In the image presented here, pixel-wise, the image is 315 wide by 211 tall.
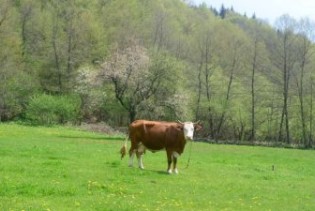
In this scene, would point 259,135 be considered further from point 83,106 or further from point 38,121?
point 38,121

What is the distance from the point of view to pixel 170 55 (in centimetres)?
6888

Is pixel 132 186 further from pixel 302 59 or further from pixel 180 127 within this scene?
pixel 302 59

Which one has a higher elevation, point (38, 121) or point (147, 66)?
point (147, 66)

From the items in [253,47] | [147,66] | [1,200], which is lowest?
[1,200]

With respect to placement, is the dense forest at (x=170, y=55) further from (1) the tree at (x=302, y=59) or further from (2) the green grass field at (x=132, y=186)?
(2) the green grass field at (x=132, y=186)

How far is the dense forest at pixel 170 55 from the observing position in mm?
75000

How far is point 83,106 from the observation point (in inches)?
2852

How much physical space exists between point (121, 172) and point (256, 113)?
224 feet

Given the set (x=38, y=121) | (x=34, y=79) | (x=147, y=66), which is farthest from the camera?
(x=34, y=79)

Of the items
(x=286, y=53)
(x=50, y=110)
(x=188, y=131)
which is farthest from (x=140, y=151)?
(x=286, y=53)

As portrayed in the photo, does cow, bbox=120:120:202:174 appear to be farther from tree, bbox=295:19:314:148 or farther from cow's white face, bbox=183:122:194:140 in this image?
tree, bbox=295:19:314:148

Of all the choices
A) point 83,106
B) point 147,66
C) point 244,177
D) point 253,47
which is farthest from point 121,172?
point 253,47

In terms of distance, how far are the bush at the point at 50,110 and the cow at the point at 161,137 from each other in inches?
1675

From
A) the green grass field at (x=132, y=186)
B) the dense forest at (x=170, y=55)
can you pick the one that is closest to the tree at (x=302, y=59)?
the dense forest at (x=170, y=55)
